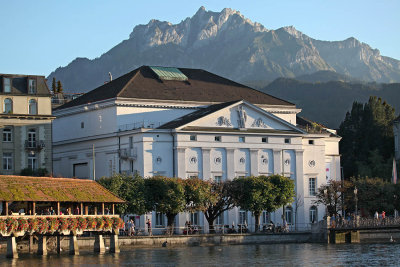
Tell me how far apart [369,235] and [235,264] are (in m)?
36.7

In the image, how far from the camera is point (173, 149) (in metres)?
111

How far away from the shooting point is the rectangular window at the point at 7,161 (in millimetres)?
104750

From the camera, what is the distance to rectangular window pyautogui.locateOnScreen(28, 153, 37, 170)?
106 meters

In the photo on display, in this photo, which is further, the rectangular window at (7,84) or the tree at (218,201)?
the rectangular window at (7,84)

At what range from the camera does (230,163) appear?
114312 mm

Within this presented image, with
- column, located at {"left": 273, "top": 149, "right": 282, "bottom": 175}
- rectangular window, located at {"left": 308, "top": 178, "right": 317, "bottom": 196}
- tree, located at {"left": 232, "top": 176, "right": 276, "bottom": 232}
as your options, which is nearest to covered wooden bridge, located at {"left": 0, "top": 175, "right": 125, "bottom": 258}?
tree, located at {"left": 232, "top": 176, "right": 276, "bottom": 232}

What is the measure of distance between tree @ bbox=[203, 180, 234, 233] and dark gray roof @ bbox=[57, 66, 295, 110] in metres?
18.0

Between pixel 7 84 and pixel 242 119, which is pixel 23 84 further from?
pixel 242 119

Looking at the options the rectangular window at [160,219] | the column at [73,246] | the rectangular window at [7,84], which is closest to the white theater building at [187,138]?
the rectangular window at [160,219]

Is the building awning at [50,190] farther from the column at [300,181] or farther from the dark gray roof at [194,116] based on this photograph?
the column at [300,181]

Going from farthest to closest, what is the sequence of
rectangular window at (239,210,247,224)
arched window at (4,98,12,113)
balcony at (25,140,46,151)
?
rectangular window at (239,210,247,224)
balcony at (25,140,46,151)
arched window at (4,98,12,113)

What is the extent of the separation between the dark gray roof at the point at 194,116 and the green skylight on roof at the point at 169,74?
6.90 meters

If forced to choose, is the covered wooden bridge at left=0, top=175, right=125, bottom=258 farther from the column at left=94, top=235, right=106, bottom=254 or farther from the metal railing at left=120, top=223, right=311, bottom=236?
the metal railing at left=120, top=223, right=311, bottom=236

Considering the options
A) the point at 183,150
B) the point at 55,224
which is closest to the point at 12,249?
the point at 55,224
